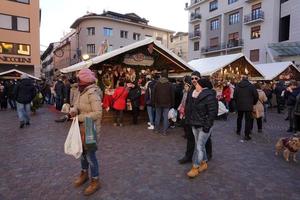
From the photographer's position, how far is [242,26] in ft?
131

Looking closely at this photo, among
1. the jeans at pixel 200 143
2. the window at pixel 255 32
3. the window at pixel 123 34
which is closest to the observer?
the jeans at pixel 200 143

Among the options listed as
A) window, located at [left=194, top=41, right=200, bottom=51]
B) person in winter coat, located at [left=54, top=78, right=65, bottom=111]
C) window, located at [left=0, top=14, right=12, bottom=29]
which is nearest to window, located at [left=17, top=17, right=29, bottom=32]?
window, located at [left=0, top=14, right=12, bottom=29]

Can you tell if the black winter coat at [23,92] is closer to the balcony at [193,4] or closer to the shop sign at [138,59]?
the shop sign at [138,59]

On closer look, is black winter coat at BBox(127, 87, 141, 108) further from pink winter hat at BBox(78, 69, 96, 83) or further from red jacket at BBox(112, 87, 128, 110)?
pink winter hat at BBox(78, 69, 96, 83)

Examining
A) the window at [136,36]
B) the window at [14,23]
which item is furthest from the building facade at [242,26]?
the window at [14,23]

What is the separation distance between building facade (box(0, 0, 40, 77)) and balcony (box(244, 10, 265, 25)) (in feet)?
85.5

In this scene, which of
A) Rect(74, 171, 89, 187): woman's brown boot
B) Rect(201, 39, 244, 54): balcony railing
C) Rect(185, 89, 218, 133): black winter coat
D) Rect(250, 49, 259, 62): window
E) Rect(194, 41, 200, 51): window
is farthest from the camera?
Rect(194, 41, 200, 51): window

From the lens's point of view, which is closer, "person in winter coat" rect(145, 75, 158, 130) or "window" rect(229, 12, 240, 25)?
"person in winter coat" rect(145, 75, 158, 130)

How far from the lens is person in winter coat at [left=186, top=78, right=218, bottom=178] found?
489 centimetres

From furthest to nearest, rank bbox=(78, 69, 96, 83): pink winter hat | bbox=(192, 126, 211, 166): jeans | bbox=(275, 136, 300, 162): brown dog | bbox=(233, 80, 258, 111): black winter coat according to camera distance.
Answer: bbox=(233, 80, 258, 111): black winter coat
bbox=(275, 136, 300, 162): brown dog
bbox=(192, 126, 211, 166): jeans
bbox=(78, 69, 96, 83): pink winter hat

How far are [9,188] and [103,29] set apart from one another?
4560 cm

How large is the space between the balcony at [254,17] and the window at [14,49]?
27.3 meters

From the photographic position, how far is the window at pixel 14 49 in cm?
2814

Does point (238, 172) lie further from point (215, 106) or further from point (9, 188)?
point (9, 188)
